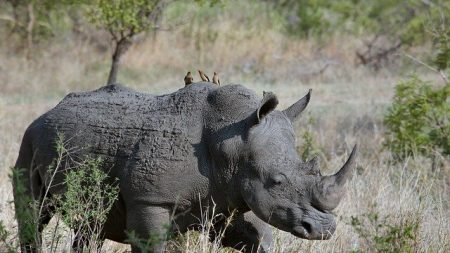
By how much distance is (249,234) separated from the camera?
555 cm

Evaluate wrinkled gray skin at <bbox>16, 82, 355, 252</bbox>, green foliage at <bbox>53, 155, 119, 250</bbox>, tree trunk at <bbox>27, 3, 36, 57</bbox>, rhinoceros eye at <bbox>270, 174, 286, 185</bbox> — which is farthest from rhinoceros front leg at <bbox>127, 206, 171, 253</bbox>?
tree trunk at <bbox>27, 3, 36, 57</bbox>

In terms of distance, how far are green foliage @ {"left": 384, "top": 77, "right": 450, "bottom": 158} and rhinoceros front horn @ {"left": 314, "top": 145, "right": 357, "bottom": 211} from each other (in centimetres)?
456

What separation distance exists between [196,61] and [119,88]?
13.9 metres

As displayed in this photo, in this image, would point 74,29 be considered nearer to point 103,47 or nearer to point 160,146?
point 103,47

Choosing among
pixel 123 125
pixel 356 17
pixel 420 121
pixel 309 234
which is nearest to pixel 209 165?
pixel 123 125

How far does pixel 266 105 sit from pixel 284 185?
48cm

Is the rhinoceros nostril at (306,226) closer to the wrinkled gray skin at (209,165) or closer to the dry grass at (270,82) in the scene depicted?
the wrinkled gray skin at (209,165)

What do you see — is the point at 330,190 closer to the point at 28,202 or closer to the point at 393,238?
the point at 393,238

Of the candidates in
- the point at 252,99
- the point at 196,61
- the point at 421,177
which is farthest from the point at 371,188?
the point at 196,61

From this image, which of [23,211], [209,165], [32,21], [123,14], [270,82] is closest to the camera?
[23,211]

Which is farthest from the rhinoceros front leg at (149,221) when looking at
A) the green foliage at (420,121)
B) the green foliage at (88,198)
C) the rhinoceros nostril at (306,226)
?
the green foliage at (420,121)

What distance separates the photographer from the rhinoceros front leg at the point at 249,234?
5.50 metres

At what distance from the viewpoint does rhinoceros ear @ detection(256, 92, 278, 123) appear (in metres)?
5.07

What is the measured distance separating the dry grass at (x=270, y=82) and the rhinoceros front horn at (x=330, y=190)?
1.75m
